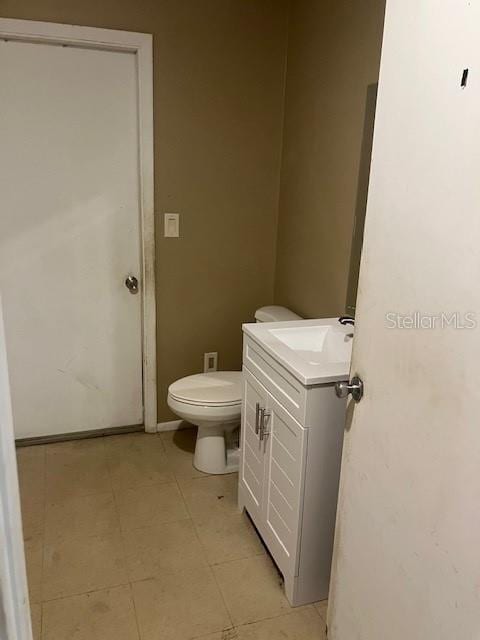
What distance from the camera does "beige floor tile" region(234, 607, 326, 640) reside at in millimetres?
1680

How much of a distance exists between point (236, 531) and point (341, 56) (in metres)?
2.02

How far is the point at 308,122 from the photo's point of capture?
247cm

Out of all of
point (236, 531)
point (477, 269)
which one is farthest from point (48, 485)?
point (477, 269)

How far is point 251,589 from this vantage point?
187cm

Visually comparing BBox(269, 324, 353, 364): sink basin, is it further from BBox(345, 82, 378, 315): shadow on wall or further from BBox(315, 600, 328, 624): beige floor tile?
BBox(315, 600, 328, 624): beige floor tile

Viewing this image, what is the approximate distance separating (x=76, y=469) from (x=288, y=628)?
1.33 metres

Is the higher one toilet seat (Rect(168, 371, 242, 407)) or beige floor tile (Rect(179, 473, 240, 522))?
toilet seat (Rect(168, 371, 242, 407))

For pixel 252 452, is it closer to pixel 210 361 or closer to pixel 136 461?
pixel 136 461

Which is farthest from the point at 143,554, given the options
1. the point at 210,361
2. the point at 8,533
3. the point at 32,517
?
the point at 8,533

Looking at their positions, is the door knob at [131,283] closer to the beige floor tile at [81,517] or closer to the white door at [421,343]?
the beige floor tile at [81,517]

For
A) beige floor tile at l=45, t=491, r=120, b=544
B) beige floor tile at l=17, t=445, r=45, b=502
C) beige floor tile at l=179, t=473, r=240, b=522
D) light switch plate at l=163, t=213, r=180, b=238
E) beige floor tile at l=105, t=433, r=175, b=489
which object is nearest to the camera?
beige floor tile at l=45, t=491, r=120, b=544

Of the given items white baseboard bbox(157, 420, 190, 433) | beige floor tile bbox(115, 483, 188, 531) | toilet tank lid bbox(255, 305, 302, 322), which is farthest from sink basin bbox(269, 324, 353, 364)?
white baseboard bbox(157, 420, 190, 433)

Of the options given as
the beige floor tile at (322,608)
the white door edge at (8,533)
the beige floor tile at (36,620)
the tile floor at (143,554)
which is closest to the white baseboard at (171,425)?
the tile floor at (143,554)

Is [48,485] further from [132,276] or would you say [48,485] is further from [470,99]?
[470,99]
